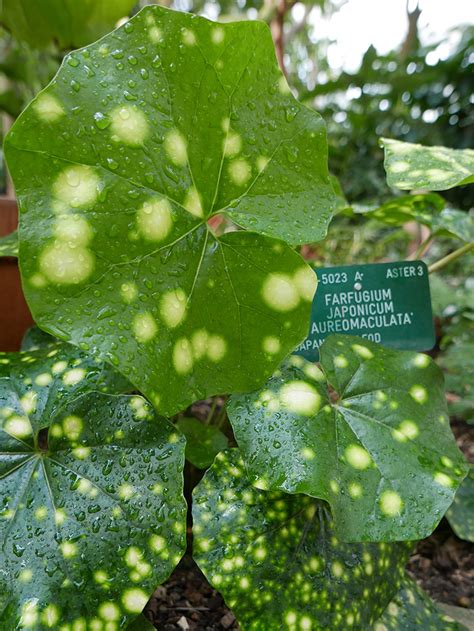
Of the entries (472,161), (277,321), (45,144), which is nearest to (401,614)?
(277,321)

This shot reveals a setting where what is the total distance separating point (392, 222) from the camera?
118 centimetres

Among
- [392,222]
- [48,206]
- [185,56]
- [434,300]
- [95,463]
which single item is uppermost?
[185,56]

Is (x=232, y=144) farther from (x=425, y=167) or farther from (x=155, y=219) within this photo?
(x=425, y=167)

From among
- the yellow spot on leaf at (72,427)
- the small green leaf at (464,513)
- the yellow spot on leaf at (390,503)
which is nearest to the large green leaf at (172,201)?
the yellow spot on leaf at (72,427)

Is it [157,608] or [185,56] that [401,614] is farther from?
[185,56]

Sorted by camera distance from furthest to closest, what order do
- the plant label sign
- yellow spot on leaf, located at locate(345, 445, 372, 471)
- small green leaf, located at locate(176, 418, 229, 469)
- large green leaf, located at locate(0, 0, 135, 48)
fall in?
1. large green leaf, located at locate(0, 0, 135, 48)
2. the plant label sign
3. small green leaf, located at locate(176, 418, 229, 469)
4. yellow spot on leaf, located at locate(345, 445, 372, 471)

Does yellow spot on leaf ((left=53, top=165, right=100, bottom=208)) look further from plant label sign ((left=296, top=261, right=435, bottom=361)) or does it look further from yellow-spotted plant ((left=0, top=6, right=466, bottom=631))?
plant label sign ((left=296, top=261, right=435, bottom=361))

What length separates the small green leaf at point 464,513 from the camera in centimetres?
108

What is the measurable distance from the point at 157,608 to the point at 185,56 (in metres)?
0.85

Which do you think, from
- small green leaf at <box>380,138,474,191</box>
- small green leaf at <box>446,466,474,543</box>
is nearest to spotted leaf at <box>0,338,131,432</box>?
small green leaf at <box>380,138,474,191</box>

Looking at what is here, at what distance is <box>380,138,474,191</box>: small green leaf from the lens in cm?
76

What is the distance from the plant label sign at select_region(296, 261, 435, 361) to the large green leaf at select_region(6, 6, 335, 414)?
0.83 ft

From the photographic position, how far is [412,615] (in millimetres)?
872

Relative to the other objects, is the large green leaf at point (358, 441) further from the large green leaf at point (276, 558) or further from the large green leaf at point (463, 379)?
the large green leaf at point (463, 379)
